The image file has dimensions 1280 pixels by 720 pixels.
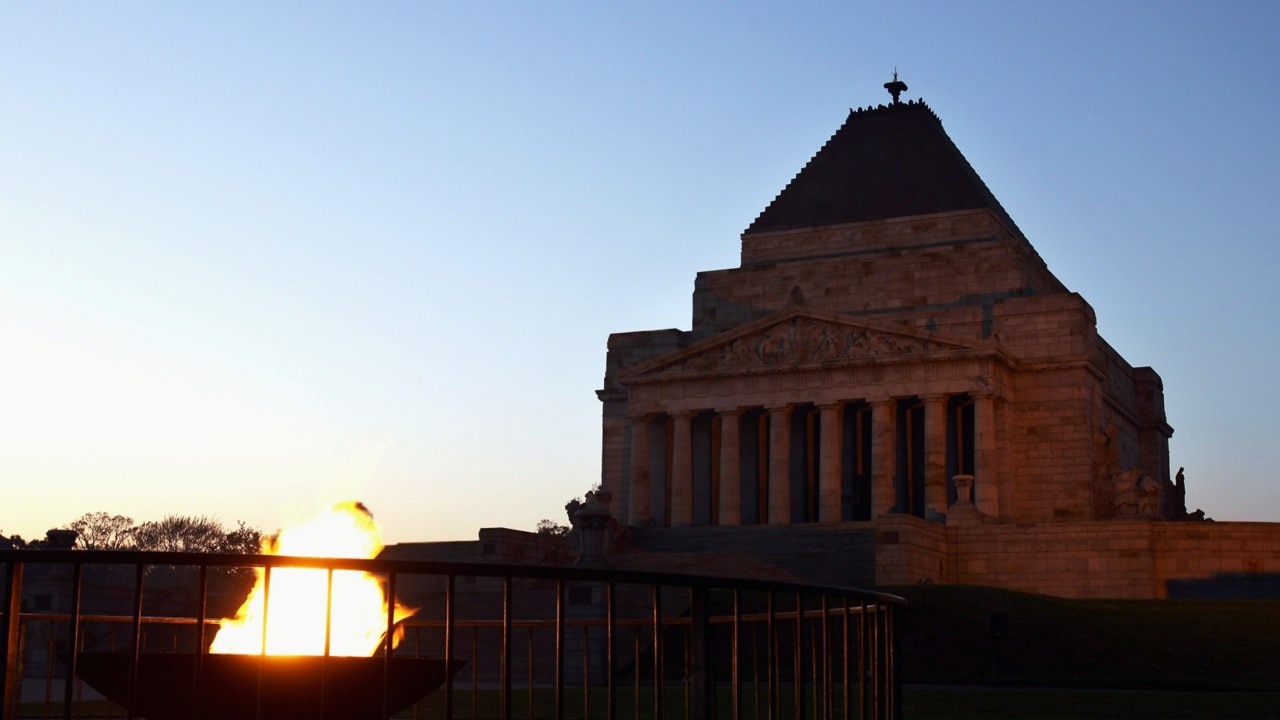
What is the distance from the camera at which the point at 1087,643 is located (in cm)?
3091

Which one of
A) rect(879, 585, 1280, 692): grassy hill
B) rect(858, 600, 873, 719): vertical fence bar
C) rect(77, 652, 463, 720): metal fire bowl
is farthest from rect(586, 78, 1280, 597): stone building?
rect(77, 652, 463, 720): metal fire bowl

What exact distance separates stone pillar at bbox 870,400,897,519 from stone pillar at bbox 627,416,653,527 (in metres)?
8.92

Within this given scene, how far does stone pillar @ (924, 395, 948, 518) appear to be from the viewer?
54906 mm

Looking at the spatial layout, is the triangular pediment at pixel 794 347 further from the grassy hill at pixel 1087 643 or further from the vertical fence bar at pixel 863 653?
the vertical fence bar at pixel 863 653

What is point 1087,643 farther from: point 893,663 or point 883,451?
point 883,451

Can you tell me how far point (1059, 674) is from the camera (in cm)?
2889

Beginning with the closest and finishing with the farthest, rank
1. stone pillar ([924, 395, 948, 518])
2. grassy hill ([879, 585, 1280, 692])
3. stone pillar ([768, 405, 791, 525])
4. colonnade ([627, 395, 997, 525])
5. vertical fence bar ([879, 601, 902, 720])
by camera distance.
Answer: vertical fence bar ([879, 601, 902, 720]) < grassy hill ([879, 585, 1280, 692]) < stone pillar ([924, 395, 948, 518]) < colonnade ([627, 395, 997, 525]) < stone pillar ([768, 405, 791, 525])

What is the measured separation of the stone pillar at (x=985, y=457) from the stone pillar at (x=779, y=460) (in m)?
6.86

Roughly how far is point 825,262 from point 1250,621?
107 feet

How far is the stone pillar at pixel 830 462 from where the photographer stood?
55.6 meters

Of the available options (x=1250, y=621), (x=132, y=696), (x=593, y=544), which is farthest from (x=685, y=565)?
(x=132, y=696)

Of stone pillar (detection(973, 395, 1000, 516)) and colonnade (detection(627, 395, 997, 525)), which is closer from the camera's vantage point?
stone pillar (detection(973, 395, 1000, 516))

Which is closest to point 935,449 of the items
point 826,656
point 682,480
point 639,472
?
Answer: point 682,480

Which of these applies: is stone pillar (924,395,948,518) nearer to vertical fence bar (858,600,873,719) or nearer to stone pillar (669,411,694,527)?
stone pillar (669,411,694,527)
